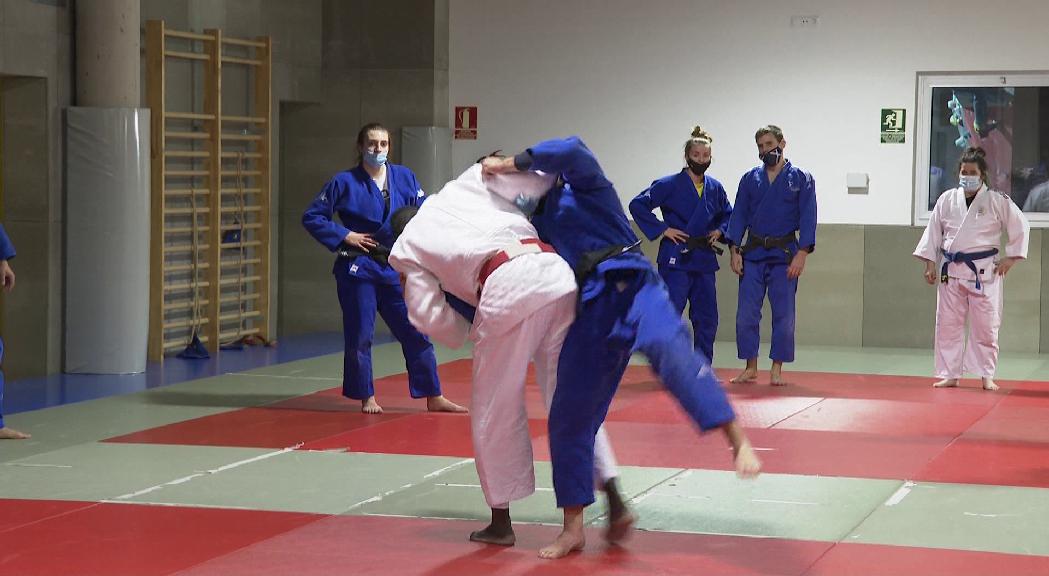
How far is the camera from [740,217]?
9.31 m

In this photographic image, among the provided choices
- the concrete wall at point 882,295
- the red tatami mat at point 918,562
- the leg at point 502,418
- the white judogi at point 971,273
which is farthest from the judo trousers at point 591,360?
the concrete wall at point 882,295

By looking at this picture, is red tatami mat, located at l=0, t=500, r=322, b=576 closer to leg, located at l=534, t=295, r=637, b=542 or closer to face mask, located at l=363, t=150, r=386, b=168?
leg, located at l=534, t=295, r=637, b=542

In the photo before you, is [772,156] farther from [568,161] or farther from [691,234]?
[568,161]

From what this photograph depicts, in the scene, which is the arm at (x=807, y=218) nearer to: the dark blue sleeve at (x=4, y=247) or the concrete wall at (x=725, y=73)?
the concrete wall at (x=725, y=73)

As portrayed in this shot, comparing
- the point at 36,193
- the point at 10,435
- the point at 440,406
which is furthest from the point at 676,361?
the point at 36,193

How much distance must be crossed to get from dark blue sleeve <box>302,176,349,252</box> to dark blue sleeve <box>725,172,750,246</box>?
8.71ft

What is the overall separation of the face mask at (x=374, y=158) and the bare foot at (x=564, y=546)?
3.53 meters

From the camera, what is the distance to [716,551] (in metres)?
4.73

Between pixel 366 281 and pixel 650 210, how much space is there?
247cm

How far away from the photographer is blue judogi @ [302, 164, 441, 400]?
7.73 meters

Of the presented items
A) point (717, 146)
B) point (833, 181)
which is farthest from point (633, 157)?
point (833, 181)

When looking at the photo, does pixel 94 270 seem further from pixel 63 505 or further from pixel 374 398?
pixel 63 505

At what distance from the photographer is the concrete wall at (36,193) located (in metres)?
9.43

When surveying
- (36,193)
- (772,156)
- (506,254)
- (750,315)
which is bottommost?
(750,315)
